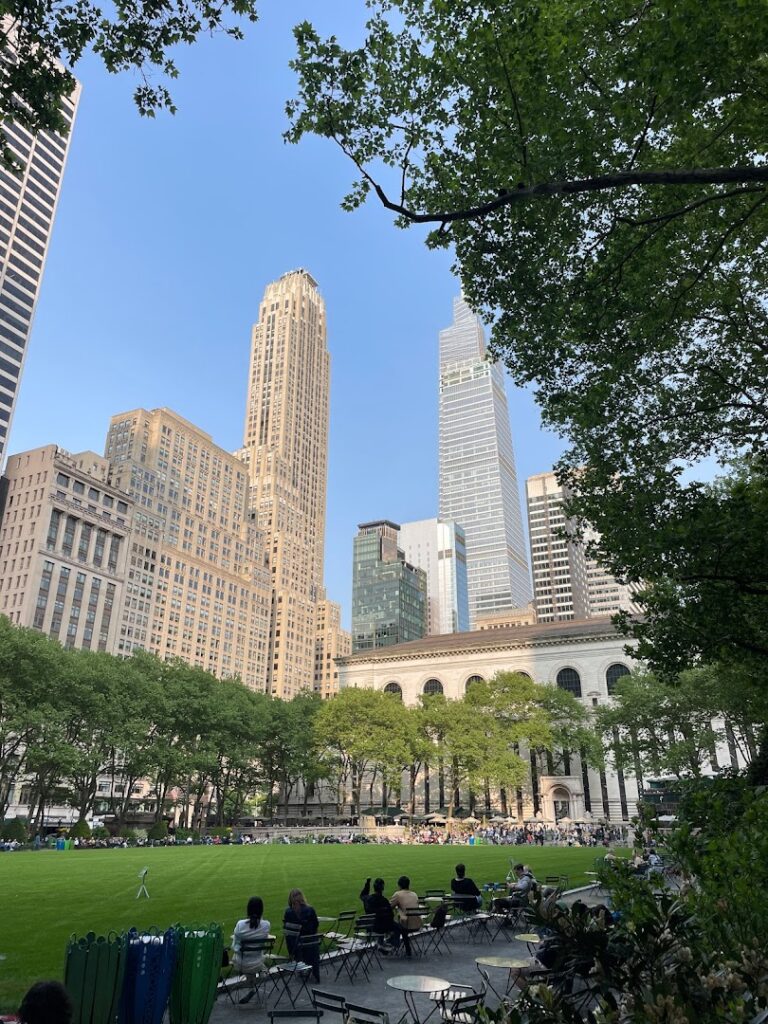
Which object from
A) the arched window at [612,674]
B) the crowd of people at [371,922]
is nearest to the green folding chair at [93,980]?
the crowd of people at [371,922]

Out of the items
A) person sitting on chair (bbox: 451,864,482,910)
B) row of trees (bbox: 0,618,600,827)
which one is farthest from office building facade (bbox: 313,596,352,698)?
person sitting on chair (bbox: 451,864,482,910)

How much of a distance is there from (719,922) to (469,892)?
455 inches

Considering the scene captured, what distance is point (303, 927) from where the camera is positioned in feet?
36.8

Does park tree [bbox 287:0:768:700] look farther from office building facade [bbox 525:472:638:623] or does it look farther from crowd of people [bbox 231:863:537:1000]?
office building facade [bbox 525:472:638:623]

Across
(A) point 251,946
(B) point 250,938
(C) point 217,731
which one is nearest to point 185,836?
(C) point 217,731

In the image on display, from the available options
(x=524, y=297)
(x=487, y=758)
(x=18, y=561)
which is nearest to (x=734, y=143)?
(x=524, y=297)

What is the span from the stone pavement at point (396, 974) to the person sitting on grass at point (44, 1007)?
Result: 4.50m

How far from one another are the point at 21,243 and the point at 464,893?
397 ft

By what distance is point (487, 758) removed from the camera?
214 feet

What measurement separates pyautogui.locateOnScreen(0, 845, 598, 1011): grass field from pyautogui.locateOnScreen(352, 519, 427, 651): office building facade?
494ft

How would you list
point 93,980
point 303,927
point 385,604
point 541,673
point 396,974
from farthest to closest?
1. point 385,604
2. point 541,673
3. point 396,974
4. point 303,927
5. point 93,980

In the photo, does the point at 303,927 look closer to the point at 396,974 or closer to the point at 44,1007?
the point at 396,974

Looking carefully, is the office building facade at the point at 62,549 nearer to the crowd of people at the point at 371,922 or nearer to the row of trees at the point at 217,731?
the row of trees at the point at 217,731

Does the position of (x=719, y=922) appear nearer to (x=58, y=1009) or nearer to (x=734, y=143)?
(x=58, y=1009)
